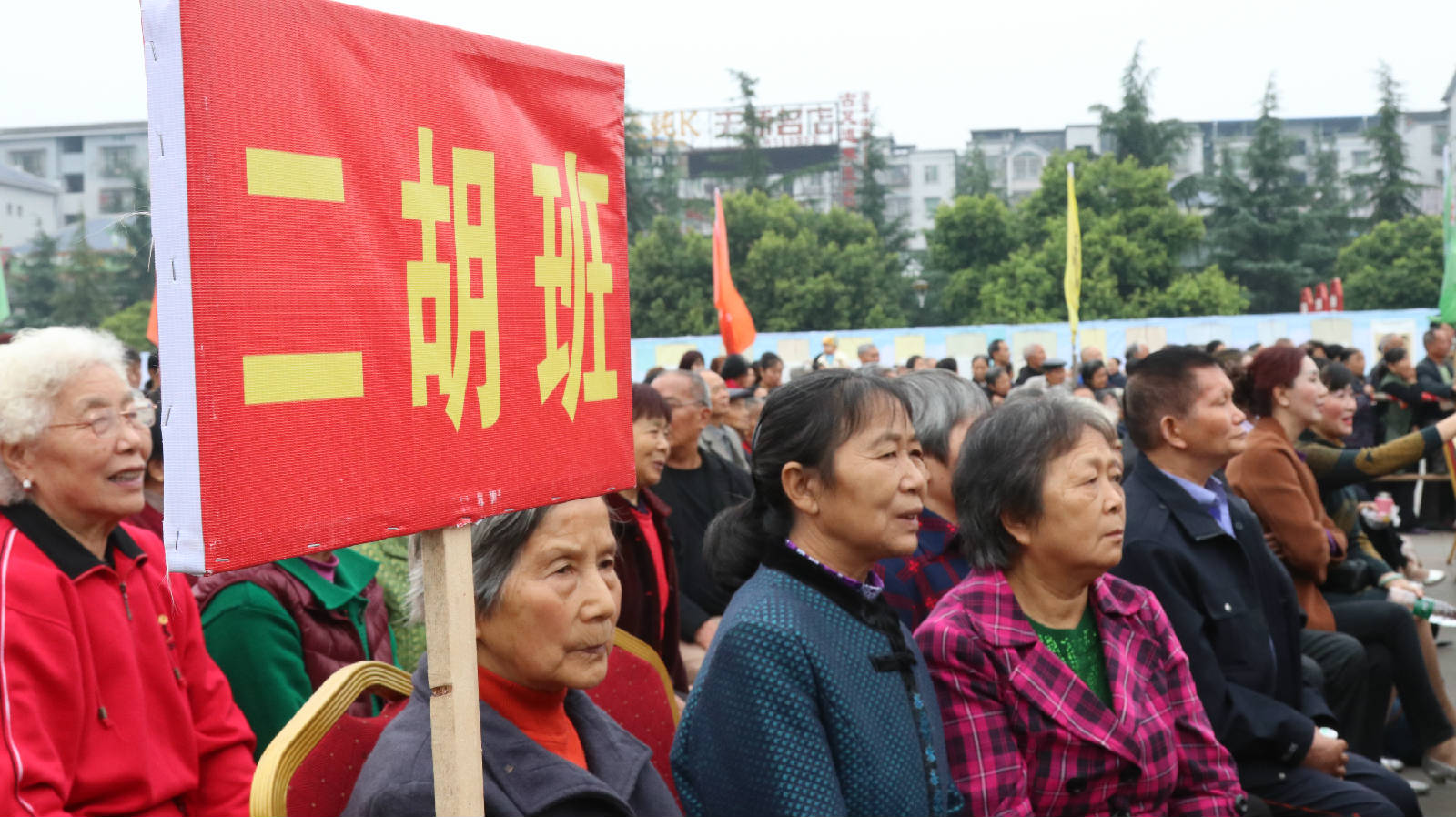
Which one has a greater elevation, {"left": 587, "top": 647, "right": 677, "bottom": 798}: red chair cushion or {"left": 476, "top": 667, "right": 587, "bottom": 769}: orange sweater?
{"left": 476, "top": 667, "right": 587, "bottom": 769}: orange sweater

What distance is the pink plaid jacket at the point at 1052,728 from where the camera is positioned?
2.69 metres

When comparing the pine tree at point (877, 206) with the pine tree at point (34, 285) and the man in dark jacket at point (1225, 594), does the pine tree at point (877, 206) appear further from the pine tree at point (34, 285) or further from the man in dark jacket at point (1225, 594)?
the man in dark jacket at point (1225, 594)

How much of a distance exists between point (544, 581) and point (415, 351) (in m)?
0.55

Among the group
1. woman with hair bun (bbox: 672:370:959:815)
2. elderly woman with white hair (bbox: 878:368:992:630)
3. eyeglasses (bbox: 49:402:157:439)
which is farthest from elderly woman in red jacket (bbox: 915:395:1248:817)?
eyeglasses (bbox: 49:402:157:439)

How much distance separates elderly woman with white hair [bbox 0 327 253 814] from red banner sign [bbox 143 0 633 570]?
1.10 metres

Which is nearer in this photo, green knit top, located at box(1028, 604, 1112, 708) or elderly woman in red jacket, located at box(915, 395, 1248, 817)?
elderly woman in red jacket, located at box(915, 395, 1248, 817)

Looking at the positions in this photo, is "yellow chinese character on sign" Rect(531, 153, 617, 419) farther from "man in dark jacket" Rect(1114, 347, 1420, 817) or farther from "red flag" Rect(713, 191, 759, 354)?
"red flag" Rect(713, 191, 759, 354)

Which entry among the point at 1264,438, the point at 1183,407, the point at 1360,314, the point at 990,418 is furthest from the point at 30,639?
the point at 1360,314

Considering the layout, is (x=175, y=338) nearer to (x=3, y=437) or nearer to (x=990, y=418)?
(x=3, y=437)

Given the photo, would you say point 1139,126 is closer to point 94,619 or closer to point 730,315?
point 730,315

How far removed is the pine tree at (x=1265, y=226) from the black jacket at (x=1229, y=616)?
4805 centimetres

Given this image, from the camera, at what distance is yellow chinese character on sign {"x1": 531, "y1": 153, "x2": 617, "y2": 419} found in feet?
6.36

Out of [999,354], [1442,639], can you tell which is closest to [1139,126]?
[999,354]

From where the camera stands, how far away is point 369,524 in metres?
1.58
